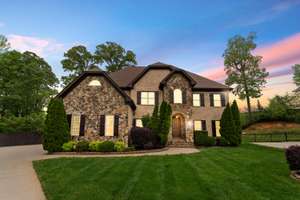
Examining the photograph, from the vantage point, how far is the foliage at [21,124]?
22.0m

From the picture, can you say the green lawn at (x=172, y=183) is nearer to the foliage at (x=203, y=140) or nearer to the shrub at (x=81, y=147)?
the shrub at (x=81, y=147)

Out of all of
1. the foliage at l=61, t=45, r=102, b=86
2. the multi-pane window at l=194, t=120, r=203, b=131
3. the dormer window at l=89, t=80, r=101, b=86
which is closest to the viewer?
the dormer window at l=89, t=80, r=101, b=86

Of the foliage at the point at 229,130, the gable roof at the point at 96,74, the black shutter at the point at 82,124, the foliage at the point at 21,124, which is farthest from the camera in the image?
the foliage at the point at 21,124

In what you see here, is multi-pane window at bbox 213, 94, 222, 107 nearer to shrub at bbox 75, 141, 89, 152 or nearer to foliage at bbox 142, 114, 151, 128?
foliage at bbox 142, 114, 151, 128

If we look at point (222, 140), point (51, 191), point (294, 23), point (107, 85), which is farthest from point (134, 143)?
point (294, 23)

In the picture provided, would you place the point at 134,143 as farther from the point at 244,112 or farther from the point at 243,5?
the point at 244,112

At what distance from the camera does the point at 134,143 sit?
1488 cm

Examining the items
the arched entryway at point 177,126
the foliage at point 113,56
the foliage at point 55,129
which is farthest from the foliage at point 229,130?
the foliage at point 113,56

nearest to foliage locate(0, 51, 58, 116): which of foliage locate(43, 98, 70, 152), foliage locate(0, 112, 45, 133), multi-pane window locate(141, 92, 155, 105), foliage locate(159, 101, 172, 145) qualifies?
foliage locate(0, 112, 45, 133)

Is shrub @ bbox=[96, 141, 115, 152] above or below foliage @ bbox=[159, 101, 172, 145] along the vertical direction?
below

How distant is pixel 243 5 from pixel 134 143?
13.1 meters

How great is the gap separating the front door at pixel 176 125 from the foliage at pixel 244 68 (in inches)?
700

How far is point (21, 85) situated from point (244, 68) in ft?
127

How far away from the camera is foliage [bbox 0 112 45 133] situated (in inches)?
868
